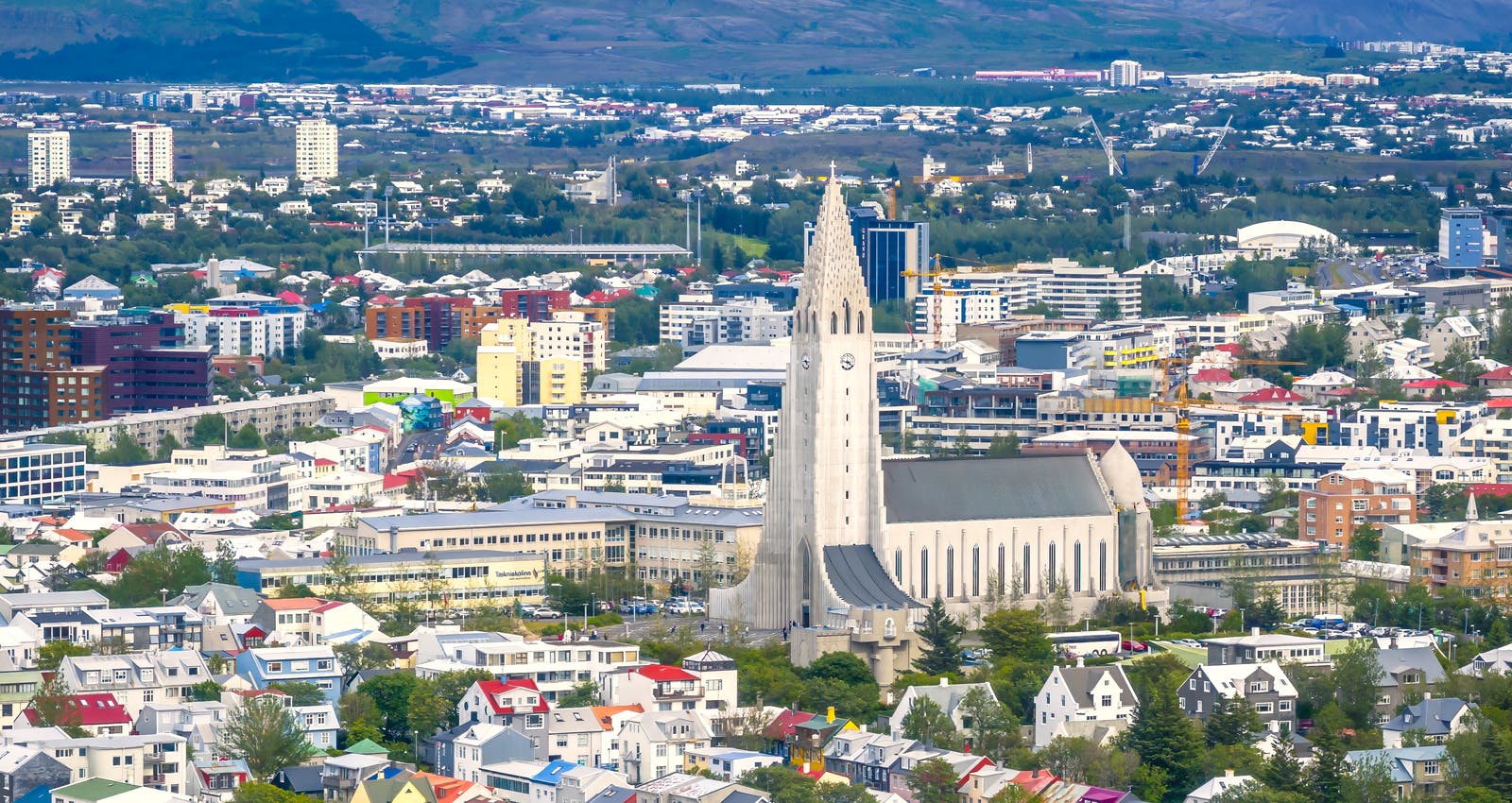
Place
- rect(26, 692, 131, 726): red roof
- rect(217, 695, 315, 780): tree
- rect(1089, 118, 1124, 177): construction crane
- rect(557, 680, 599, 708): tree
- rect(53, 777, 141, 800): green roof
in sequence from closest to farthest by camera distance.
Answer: rect(53, 777, 141, 800): green roof → rect(217, 695, 315, 780): tree → rect(26, 692, 131, 726): red roof → rect(557, 680, 599, 708): tree → rect(1089, 118, 1124, 177): construction crane

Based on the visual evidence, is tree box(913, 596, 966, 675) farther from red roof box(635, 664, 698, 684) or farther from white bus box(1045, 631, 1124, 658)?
red roof box(635, 664, 698, 684)

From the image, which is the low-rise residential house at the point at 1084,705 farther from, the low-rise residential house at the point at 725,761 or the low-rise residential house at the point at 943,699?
the low-rise residential house at the point at 725,761

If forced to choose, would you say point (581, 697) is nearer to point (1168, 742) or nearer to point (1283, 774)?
point (1168, 742)

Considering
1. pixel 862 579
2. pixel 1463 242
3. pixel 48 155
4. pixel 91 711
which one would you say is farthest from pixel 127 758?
pixel 48 155

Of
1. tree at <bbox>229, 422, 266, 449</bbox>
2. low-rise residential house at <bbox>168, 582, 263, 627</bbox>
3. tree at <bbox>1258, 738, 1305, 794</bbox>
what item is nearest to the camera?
tree at <bbox>1258, 738, 1305, 794</bbox>

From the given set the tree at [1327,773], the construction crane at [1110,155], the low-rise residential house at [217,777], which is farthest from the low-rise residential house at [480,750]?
the construction crane at [1110,155]

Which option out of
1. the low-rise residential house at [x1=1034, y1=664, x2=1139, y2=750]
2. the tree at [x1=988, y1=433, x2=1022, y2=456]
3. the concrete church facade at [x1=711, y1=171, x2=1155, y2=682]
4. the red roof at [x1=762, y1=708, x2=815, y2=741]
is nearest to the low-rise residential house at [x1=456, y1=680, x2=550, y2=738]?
the red roof at [x1=762, y1=708, x2=815, y2=741]
